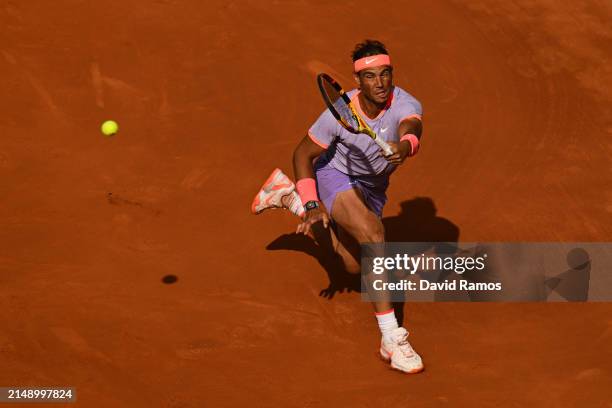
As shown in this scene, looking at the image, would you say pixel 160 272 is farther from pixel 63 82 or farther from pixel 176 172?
pixel 63 82

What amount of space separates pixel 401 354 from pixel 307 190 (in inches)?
58.0

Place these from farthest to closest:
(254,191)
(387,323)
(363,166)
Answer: (254,191) < (363,166) < (387,323)

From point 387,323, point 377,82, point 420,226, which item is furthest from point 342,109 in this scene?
point 420,226

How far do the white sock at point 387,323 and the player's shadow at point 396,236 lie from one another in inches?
36.9

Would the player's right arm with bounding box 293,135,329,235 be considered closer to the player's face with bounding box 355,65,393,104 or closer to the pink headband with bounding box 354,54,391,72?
the player's face with bounding box 355,65,393,104

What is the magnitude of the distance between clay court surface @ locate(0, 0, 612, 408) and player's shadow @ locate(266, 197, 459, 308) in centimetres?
3

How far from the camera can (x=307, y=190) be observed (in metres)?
8.45

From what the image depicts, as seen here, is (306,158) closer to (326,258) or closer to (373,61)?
(373,61)

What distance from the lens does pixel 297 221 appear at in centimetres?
1014

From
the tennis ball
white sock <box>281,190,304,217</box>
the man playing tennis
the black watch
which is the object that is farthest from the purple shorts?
the tennis ball

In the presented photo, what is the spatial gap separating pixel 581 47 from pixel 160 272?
21.1 feet

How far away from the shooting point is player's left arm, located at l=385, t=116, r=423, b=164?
306 inches

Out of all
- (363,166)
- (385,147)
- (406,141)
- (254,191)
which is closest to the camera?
(385,147)

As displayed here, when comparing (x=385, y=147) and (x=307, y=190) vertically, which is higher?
(x=307, y=190)
